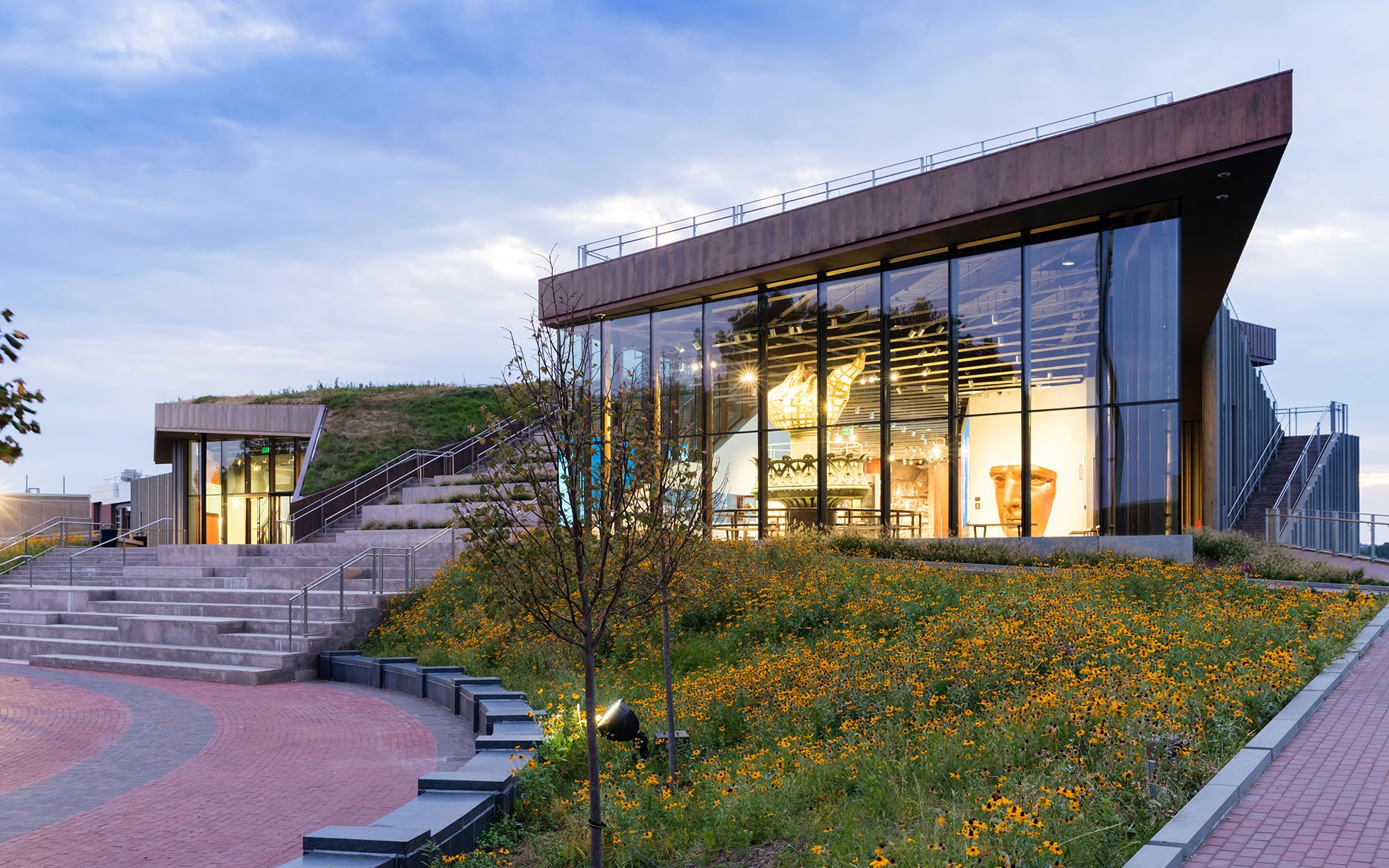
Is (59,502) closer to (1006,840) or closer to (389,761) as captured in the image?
(389,761)

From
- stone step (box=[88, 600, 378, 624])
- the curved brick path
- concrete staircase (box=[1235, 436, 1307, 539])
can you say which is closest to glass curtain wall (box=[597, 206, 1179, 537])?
stone step (box=[88, 600, 378, 624])

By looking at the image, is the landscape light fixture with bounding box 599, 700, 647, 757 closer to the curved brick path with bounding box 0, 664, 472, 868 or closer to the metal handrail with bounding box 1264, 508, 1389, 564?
the curved brick path with bounding box 0, 664, 472, 868

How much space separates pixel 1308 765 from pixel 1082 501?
480 inches

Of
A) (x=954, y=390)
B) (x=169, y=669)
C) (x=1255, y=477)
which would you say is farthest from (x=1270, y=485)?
(x=169, y=669)

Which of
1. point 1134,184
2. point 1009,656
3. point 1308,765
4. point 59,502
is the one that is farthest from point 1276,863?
point 59,502

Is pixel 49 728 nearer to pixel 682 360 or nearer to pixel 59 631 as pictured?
pixel 59 631

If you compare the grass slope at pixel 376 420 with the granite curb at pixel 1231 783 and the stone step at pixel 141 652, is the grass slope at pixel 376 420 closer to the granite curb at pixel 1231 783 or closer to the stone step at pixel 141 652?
the stone step at pixel 141 652

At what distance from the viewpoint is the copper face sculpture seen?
62.8 ft

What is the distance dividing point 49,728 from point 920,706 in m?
9.61

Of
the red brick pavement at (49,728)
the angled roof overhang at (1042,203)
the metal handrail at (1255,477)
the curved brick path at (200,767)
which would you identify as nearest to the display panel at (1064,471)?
the angled roof overhang at (1042,203)

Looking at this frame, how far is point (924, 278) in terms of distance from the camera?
20953 millimetres

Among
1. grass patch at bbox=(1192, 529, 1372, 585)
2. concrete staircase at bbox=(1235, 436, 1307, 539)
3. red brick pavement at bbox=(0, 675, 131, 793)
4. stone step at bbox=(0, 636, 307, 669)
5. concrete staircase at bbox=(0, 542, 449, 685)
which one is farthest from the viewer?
concrete staircase at bbox=(1235, 436, 1307, 539)

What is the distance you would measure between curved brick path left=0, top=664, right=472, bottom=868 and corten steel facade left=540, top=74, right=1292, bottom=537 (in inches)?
210

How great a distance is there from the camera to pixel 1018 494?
1952 centimetres
